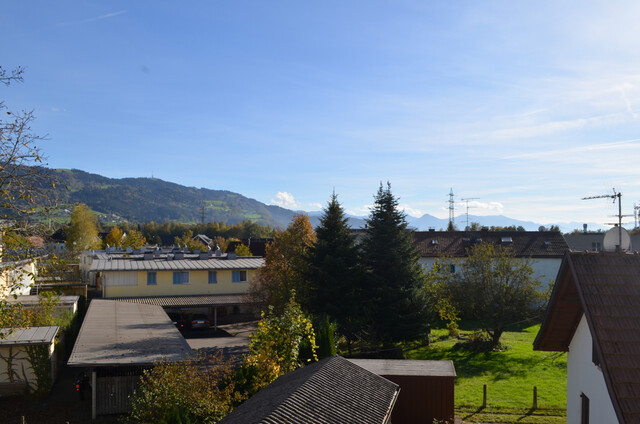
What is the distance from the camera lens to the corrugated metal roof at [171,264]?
42.0 m

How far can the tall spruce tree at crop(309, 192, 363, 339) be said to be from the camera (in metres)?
29.5

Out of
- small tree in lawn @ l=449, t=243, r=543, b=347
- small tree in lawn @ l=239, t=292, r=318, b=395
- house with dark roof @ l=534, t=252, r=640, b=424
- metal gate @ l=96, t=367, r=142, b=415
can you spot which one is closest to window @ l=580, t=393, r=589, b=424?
house with dark roof @ l=534, t=252, r=640, b=424

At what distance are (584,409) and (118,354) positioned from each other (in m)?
17.6

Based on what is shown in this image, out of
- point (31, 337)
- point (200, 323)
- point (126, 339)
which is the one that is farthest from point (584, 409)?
point (200, 323)

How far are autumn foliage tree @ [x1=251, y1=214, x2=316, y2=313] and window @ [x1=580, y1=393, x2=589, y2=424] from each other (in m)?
19.7

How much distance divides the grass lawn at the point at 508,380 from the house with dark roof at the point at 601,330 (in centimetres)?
885

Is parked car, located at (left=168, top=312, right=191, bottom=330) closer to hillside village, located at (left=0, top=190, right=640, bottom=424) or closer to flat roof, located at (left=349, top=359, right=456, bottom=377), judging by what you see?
hillside village, located at (left=0, top=190, right=640, bottom=424)

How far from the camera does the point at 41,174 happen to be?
1291cm

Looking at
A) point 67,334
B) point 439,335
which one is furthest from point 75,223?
point 439,335

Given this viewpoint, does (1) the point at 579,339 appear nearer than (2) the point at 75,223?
Yes

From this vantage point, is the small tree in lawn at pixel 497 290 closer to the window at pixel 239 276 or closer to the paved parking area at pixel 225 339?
→ the paved parking area at pixel 225 339

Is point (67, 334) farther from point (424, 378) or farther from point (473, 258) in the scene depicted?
point (473, 258)

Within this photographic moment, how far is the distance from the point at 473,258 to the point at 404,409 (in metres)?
16.3

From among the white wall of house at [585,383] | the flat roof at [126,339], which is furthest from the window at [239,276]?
the white wall of house at [585,383]
